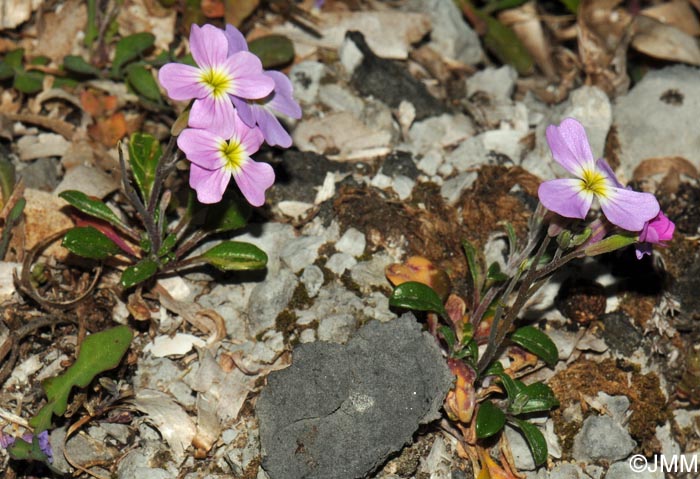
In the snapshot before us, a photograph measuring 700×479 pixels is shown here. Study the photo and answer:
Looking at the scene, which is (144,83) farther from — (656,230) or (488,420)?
(656,230)

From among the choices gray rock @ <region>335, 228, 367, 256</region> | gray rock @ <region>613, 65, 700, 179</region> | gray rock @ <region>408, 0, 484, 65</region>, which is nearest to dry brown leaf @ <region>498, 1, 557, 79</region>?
gray rock @ <region>408, 0, 484, 65</region>

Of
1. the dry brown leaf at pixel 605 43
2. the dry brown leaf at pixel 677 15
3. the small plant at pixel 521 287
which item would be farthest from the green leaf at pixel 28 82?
the dry brown leaf at pixel 677 15

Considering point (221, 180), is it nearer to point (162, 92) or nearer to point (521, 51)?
point (162, 92)

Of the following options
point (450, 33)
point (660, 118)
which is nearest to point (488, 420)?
point (660, 118)

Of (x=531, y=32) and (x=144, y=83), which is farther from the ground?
(x=144, y=83)

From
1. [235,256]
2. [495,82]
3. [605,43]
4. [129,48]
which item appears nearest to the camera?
[235,256]

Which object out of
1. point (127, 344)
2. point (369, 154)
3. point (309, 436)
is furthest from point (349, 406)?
point (369, 154)

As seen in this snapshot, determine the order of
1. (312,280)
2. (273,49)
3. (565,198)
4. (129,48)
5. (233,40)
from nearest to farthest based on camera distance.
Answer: (565,198), (233,40), (312,280), (129,48), (273,49)
